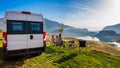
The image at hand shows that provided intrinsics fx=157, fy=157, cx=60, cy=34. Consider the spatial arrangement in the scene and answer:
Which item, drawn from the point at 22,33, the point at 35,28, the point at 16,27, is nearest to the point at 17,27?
the point at 16,27

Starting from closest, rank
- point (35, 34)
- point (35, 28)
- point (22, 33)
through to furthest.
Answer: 1. point (22, 33)
2. point (35, 34)
3. point (35, 28)

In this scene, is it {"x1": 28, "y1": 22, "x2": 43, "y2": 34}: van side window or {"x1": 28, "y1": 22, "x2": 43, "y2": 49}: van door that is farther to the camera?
{"x1": 28, "y1": 22, "x2": 43, "y2": 34}: van side window

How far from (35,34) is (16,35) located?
5.93 feet

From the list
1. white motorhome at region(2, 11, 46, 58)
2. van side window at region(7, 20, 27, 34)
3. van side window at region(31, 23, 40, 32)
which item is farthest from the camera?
van side window at region(31, 23, 40, 32)

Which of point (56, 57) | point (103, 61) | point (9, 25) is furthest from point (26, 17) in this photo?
point (103, 61)

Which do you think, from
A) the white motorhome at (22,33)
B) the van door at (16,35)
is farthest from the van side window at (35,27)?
the van door at (16,35)

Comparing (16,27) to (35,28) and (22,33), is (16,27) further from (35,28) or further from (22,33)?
(35,28)

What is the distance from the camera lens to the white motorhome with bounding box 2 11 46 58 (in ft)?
37.9

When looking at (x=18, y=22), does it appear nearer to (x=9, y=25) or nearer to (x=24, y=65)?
(x=9, y=25)

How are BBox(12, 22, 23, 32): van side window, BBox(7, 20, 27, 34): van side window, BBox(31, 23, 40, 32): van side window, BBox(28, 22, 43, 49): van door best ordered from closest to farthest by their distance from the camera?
BBox(7, 20, 27, 34): van side window → BBox(12, 22, 23, 32): van side window → BBox(28, 22, 43, 49): van door → BBox(31, 23, 40, 32): van side window

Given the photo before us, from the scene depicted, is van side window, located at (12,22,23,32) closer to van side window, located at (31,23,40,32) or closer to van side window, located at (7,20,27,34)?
van side window, located at (7,20,27,34)

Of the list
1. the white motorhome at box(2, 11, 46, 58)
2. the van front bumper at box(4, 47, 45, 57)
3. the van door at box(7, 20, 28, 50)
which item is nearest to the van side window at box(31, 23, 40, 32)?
the white motorhome at box(2, 11, 46, 58)

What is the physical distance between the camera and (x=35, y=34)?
43.5 ft

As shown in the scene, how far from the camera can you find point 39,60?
14492mm
